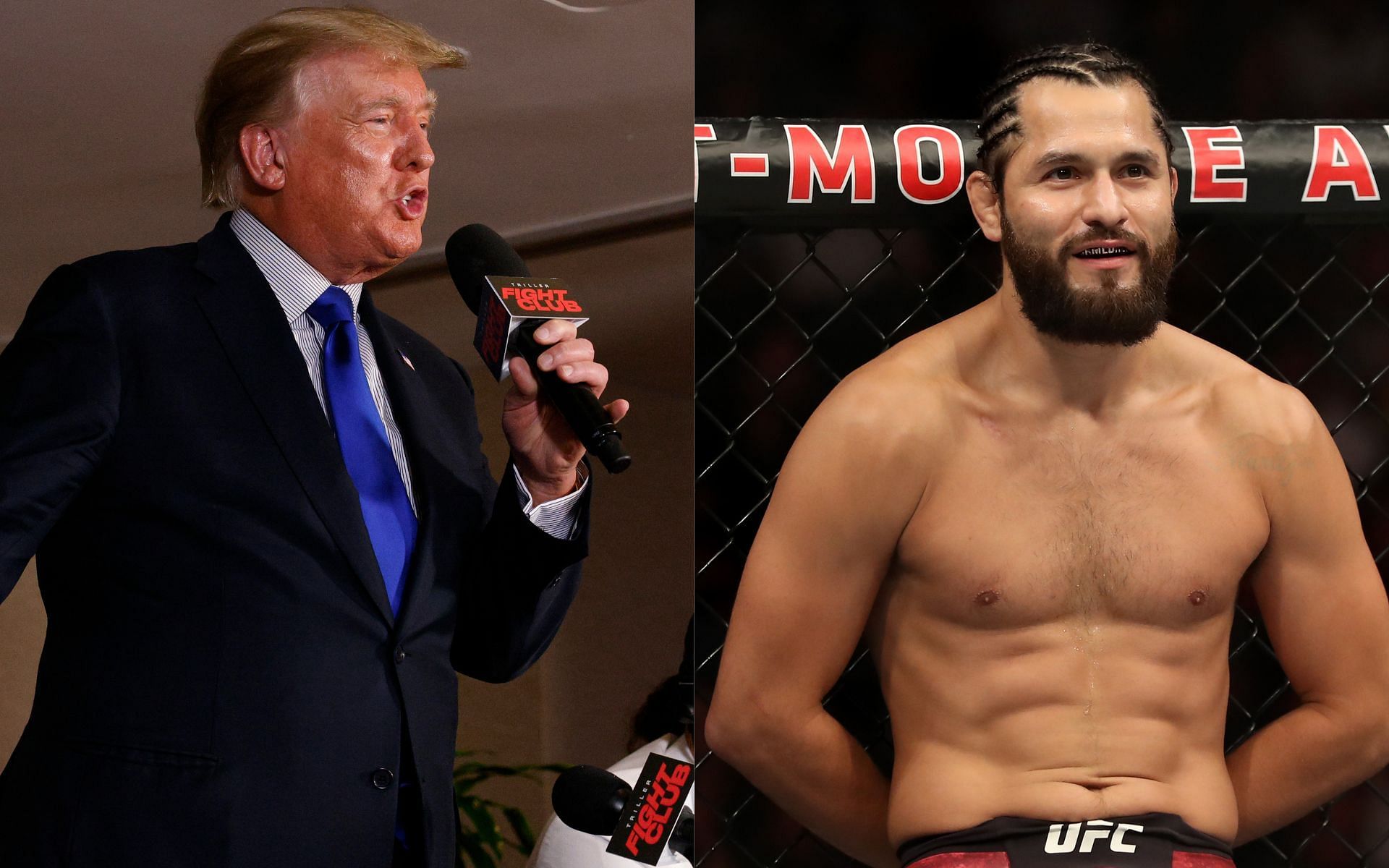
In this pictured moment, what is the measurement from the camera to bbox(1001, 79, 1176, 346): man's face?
1019 mm

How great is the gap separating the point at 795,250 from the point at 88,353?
630 millimetres

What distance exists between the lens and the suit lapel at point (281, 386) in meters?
0.82

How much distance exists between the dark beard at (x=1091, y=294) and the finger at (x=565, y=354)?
1.41 ft

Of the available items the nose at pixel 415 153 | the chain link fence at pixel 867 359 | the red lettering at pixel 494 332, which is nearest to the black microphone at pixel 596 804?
the chain link fence at pixel 867 359

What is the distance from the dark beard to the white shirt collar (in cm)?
57

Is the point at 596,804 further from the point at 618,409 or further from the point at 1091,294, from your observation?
the point at 1091,294

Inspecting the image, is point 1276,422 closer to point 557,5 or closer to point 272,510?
point 557,5

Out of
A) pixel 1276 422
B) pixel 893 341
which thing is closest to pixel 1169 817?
pixel 1276 422

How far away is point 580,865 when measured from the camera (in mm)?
1011

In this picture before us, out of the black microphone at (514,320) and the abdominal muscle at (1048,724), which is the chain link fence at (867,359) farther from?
the black microphone at (514,320)

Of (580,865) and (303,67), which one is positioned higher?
(303,67)

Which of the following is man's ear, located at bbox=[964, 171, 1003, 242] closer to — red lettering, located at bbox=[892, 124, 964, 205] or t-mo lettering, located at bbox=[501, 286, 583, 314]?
red lettering, located at bbox=[892, 124, 964, 205]

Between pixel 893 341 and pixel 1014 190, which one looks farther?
pixel 893 341

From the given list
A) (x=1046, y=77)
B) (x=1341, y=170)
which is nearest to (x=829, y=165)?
(x=1046, y=77)
